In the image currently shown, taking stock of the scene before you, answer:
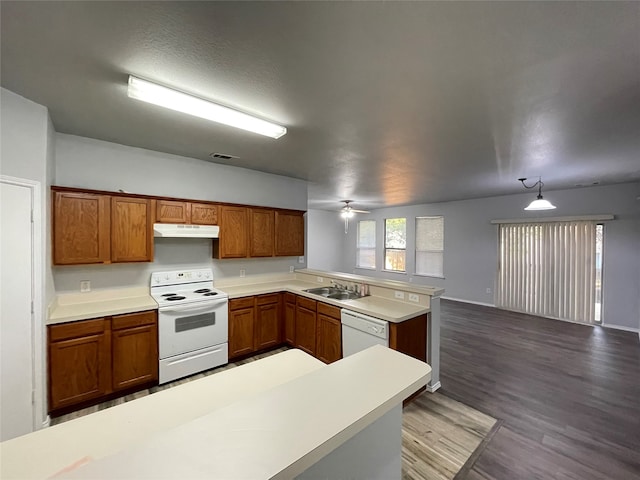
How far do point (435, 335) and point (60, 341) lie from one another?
3553 mm

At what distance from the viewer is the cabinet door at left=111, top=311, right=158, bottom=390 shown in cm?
260

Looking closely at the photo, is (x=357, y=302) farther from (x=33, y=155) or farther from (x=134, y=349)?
(x=33, y=155)

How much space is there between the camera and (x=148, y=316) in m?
2.76

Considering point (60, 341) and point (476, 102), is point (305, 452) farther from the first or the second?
point (60, 341)

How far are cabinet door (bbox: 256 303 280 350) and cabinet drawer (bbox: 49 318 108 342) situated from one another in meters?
1.67

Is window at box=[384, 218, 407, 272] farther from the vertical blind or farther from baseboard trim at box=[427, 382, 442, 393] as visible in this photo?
baseboard trim at box=[427, 382, 442, 393]

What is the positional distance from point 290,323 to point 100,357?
6.89 feet

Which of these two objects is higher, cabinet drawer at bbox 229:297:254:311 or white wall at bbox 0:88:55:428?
white wall at bbox 0:88:55:428

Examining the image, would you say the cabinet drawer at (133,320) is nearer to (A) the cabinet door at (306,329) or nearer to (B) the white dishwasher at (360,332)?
(A) the cabinet door at (306,329)

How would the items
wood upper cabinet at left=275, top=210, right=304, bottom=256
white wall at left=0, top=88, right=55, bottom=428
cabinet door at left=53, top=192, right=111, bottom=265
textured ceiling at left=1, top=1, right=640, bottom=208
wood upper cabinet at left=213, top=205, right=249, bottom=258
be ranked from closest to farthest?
textured ceiling at left=1, top=1, right=640, bottom=208 → white wall at left=0, top=88, right=55, bottom=428 → cabinet door at left=53, top=192, right=111, bottom=265 → wood upper cabinet at left=213, top=205, right=249, bottom=258 → wood upper cabinet at left=275, top=210, right=304, bottom=256

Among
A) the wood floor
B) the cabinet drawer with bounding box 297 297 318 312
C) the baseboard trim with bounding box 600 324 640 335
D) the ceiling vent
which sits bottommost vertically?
the wood floor

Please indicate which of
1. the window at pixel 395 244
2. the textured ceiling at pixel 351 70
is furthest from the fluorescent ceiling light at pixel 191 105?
the window at pixel 395 244

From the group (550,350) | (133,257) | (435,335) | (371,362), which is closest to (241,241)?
(133,257)

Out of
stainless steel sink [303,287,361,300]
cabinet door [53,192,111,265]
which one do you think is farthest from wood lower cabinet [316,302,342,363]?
cabinet door [53,192,111,265]
